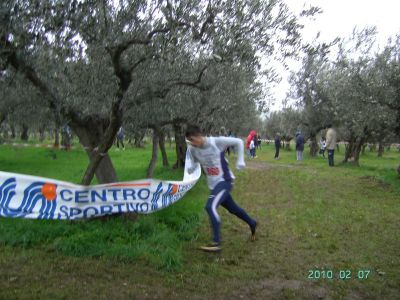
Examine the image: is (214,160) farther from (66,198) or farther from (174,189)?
(66,198)

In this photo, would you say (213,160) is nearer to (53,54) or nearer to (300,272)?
(300,272)

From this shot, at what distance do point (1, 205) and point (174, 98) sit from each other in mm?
3459

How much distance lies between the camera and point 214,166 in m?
6.90

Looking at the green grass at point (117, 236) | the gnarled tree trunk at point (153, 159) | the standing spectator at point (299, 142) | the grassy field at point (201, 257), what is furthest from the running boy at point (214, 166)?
the standing spectator at point (299, 142)

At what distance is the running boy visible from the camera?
6668 mm

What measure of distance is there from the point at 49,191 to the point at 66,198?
0.28 meters

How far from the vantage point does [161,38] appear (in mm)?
6105

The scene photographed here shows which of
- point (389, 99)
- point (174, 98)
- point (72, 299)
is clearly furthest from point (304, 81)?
point (72, 299)

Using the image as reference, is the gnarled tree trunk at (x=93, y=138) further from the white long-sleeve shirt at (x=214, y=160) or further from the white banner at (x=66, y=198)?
the white long-sleeve shirt at (x=214, y=160)
